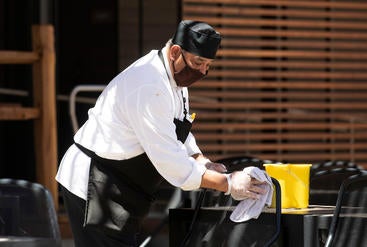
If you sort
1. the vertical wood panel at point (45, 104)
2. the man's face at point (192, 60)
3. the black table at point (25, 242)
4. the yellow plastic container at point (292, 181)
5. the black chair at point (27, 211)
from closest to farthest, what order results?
1. the man's face at point (192, 60)
2. the yellow plastic container at point (292, 181)
3. the black table at point (25, 242)
4. the black chair at point (27, 211)
5. the vertical wood panel at point (45, 104)

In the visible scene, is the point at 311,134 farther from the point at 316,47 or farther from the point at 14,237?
the point at 14,237

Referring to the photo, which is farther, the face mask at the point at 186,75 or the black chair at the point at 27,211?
the black chair at the point at 27,211

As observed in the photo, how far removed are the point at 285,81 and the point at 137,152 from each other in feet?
22.3

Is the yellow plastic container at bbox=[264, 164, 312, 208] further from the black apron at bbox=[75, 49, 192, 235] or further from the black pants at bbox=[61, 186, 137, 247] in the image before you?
the black pants at bbox=[61, 186, 137, 247]

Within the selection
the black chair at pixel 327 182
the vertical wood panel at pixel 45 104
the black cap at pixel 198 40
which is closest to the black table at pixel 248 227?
the black cap at pixel 198 40

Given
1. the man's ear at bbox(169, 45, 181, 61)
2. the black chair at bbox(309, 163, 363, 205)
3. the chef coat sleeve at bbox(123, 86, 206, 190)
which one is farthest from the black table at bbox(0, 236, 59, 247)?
the black chair at bbox(309, 163, 363, 205)

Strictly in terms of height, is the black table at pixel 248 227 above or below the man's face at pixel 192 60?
below

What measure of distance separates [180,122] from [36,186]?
0.95 m

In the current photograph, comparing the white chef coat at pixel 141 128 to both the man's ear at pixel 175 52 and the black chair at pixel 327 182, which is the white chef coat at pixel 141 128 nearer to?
the man's ear at pixel 175 52

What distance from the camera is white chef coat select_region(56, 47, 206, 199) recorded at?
426 cm

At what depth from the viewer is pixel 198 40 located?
436cm

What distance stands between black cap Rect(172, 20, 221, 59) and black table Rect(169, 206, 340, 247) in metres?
0.72

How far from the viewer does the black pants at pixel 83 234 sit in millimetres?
4441

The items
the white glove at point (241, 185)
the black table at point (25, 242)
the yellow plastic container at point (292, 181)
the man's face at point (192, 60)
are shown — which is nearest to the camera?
the white glove at point (241, 185)
